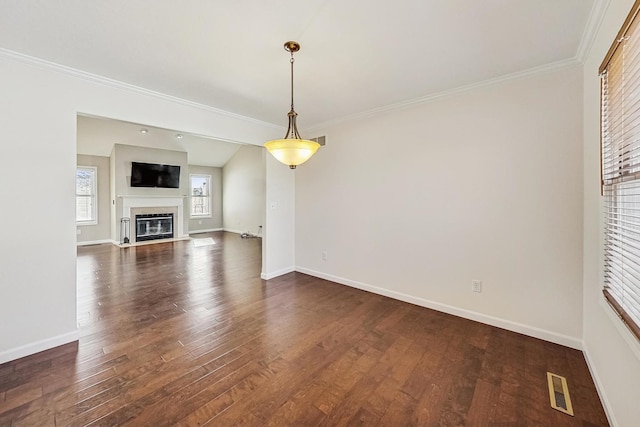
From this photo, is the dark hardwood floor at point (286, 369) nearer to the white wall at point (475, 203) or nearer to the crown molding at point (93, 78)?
the white wall at point (475, 203)

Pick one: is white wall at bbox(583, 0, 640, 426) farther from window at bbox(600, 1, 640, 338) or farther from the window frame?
the window frame

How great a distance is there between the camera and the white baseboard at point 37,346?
2.19 meters

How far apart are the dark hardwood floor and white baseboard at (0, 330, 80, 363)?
73 millimetres

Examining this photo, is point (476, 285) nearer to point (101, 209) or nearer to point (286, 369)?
point (286, 369)

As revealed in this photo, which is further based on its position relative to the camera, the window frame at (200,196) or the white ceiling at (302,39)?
the window frame at (200,196)

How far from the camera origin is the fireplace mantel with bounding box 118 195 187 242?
736 cm

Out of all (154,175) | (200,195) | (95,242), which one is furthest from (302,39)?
(200,195)

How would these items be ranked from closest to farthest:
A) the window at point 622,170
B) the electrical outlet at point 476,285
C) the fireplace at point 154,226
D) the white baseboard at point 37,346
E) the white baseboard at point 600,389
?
the window at point 622,170, the white baseboard at point 600,389, the white baseboard at point 37,346, the electrical outlet at point 476,285, the fireplace at point 154,226

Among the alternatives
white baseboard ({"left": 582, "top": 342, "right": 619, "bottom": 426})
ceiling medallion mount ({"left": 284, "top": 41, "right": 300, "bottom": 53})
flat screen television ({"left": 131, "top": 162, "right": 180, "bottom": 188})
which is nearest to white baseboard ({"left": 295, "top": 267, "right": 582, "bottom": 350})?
white baseboard ({"left": 582, "top": 342, "right": 619, "bottom": 426})

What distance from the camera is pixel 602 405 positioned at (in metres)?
1.69

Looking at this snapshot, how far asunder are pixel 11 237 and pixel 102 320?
3.94ft

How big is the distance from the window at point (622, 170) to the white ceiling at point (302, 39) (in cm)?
52

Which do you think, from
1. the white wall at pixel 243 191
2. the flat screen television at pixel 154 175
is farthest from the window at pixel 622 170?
the flat screen television at pixel 154 175

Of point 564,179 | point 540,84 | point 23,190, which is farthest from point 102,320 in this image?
point 540,84
